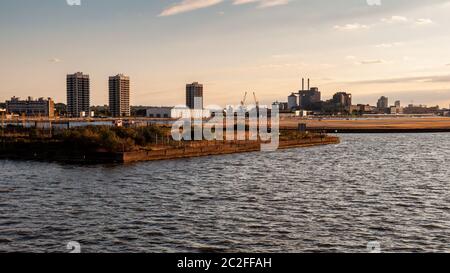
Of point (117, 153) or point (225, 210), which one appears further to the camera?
point (117, 153)

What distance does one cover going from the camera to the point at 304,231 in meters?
22.3

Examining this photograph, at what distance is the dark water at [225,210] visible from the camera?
67.4 feet

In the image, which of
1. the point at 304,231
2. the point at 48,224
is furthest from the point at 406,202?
the point at 48,224

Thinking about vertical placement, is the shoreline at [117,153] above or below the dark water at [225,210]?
above

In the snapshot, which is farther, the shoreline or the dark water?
the shoreline

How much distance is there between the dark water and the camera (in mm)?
20531

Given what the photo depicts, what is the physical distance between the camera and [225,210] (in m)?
27.3

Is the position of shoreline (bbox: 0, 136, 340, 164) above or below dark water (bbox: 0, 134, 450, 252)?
above

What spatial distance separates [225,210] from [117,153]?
32685mm

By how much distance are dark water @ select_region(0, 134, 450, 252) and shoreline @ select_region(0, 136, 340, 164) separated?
861 cm

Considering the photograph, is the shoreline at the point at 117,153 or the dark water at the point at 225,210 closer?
the dark water at the point at 225,210

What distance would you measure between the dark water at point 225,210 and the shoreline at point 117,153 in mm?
8609
